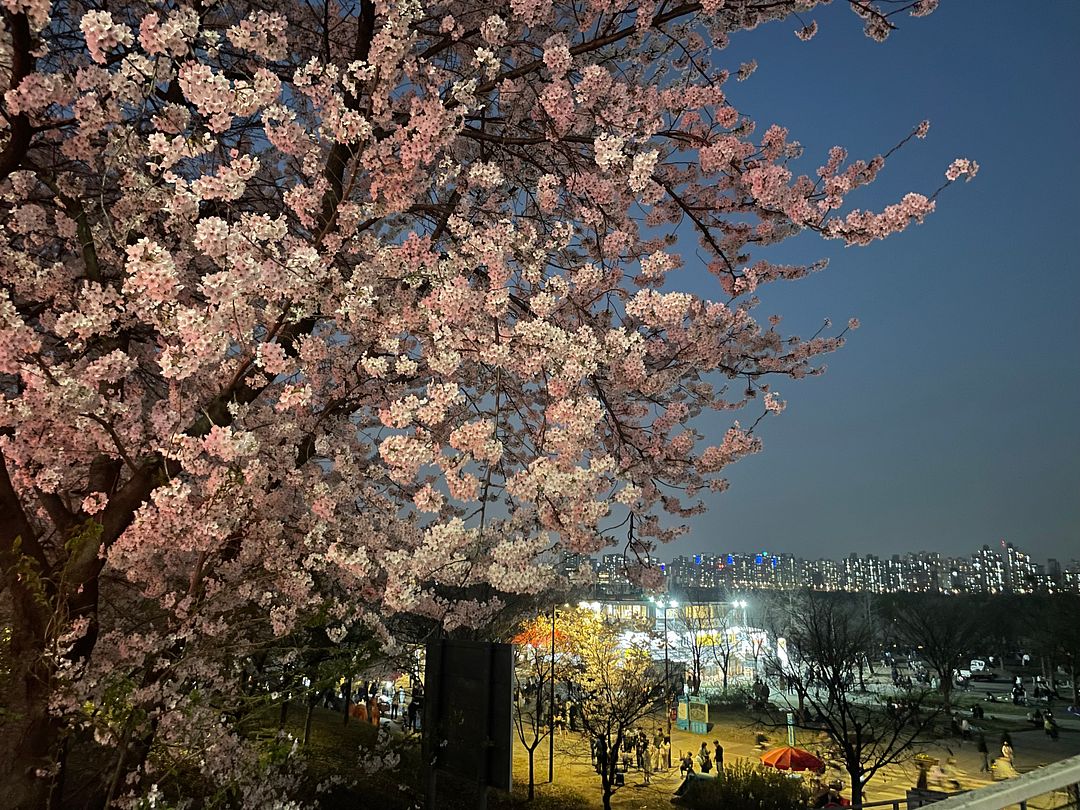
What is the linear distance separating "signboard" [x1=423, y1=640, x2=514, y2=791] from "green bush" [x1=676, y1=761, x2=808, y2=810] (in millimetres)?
11952

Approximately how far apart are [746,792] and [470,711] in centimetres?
1307

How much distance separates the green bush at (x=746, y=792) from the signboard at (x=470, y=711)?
12.0 m

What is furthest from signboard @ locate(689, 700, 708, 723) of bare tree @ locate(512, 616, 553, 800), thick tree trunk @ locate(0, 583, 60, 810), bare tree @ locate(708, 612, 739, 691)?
thick tree trunk @ locate(0, 583, 60, 810)

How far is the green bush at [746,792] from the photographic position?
614 inches

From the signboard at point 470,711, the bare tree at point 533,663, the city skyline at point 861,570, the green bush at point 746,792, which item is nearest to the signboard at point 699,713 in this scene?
the bare tree at point 533,663

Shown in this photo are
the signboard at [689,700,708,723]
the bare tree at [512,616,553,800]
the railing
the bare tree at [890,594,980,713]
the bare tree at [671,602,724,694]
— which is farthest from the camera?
the bare tree at [671,602,724,694]

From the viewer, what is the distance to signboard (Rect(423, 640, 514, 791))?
20.3ft

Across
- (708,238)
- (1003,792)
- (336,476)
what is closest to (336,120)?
(708,238)

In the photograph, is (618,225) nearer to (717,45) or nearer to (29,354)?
(717,45)

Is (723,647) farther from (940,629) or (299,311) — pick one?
(299,311)

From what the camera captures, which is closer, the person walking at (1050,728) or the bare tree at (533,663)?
the bare tree at (533,663)

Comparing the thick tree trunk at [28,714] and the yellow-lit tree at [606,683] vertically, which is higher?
the thick tree trunk at [28,714]

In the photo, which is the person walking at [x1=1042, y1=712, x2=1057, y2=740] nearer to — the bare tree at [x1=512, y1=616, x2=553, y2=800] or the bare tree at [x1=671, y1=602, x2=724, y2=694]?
the bare tree at [x1=671, y1=602, x2=724, y2=694]

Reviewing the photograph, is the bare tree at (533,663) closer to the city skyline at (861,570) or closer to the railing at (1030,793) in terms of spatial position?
the railing at (1030,793)
